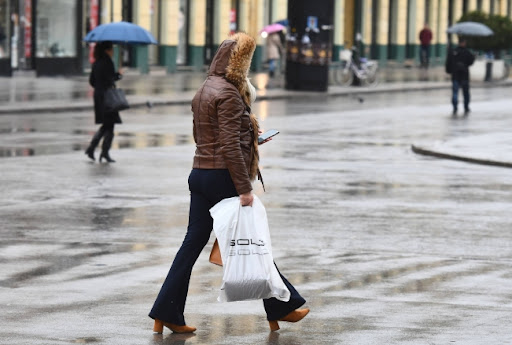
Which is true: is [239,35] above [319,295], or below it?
above

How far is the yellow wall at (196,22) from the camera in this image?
50625 mm

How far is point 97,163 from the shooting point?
60.0 ft

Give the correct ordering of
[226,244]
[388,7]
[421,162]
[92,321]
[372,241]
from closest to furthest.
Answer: [226,244] < [92,321] < [372,241] < [421,162] < [388,7]

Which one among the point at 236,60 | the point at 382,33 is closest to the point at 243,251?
the point at 236,60

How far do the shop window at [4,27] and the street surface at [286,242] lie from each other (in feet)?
58.9

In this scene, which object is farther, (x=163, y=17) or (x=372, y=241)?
(x=163, y=17)

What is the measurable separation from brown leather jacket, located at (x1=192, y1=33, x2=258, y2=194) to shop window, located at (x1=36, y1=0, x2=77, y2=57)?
3555cm

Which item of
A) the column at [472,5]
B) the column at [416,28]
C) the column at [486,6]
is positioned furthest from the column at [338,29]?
the column at [486,6]

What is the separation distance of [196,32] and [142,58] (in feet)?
13.1

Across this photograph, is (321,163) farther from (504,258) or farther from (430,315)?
(430,315)

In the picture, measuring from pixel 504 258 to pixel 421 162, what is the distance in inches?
343

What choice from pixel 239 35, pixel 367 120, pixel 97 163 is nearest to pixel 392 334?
pixel 239 35

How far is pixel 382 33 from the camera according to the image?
66.6m

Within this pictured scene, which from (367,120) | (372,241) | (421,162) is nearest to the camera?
(372,241)
